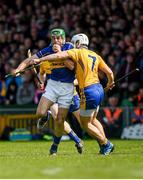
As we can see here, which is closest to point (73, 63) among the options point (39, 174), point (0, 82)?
point (39, 174)

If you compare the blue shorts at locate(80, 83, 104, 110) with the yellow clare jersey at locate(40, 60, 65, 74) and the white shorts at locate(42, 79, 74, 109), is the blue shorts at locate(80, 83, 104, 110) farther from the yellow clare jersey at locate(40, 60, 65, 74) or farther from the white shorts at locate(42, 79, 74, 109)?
the yellow clare jersey at locate(40, 60, 65, 74)

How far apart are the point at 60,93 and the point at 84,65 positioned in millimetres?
870

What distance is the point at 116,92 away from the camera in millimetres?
21703

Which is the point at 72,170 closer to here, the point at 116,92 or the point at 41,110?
the point at 41,110

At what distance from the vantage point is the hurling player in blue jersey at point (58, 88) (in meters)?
14.1

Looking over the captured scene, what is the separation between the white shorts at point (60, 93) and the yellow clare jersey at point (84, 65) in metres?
0.59

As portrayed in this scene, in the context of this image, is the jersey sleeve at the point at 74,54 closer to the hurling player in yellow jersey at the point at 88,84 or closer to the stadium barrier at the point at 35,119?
the hurling player in yellow jersey at the point at 88,84

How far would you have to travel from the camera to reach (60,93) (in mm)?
14320

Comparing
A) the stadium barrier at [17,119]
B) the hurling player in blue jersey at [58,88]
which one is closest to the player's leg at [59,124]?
the hurling player in blue jersey at [58,88]

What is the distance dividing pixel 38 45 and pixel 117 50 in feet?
11.5

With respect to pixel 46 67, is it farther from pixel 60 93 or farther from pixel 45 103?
pixel 45 103

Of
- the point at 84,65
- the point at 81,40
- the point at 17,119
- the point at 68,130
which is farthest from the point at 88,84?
the point at 17,119

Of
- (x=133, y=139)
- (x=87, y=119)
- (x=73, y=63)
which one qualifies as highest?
(x=73, y=63)

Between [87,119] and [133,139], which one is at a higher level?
[87,119]
